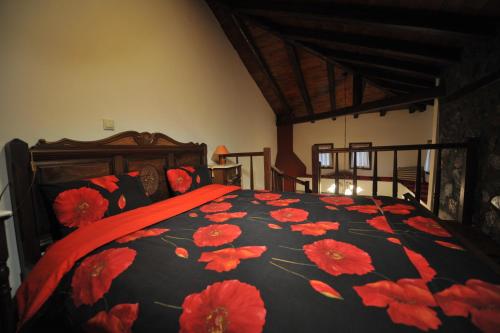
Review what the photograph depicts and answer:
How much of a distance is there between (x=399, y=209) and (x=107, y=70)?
248 cm

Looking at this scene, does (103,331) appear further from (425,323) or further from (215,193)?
(215,193)

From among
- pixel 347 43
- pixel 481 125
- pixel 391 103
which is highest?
pixel 347 43

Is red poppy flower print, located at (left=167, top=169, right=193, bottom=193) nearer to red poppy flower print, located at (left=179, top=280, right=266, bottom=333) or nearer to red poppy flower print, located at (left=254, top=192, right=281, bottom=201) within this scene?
red poppy flower print, located at (left=254, top=192, right=281, bottom=201)

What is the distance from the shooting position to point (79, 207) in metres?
1.11

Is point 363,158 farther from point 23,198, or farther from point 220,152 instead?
point 23,198

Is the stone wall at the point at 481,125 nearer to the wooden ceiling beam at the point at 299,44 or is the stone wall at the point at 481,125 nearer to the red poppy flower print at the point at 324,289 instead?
the wooden ceiling beam at the point at 299,44

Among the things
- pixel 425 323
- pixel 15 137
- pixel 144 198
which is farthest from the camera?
pixel 144 198

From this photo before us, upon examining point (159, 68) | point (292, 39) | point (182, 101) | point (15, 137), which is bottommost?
point (15, 137)

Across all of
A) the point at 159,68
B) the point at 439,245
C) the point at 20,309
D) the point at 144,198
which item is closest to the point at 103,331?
the point at 20,309

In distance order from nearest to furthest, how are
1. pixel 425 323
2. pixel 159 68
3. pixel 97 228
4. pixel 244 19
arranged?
1. pixel 425 323
2. pixel 97 228
3. pixel 159 68
4. pixel 244 19

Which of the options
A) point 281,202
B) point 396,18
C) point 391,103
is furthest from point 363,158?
point 281,202

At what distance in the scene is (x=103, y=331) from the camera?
561 millimetres

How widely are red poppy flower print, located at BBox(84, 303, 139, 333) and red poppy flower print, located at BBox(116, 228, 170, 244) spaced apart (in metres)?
0.36

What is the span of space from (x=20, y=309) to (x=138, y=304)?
66 centimetres
